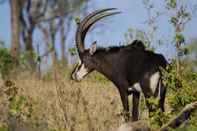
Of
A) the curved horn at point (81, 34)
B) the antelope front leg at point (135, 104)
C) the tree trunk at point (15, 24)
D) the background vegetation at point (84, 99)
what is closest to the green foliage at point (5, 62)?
the background vegetation at point (84, 99)

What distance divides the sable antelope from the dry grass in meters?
0.36

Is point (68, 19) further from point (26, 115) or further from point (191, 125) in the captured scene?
point (191, 125)

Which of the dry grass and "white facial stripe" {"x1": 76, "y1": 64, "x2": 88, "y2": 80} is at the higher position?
"white facial stripe" {"x1": 76, "y1": 64, "x2": 88, "y2": 80}

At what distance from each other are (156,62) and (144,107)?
657 mm

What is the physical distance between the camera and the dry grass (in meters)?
9.95

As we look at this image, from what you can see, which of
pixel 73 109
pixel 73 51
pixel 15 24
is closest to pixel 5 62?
pixel 73 109

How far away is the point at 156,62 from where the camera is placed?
10.1 metres

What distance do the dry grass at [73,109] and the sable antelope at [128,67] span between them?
364mm

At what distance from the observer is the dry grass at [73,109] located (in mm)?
9953

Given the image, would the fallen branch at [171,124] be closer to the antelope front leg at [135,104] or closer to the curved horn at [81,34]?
the antelope front leg at [135,104]

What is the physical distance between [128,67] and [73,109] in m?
1.05

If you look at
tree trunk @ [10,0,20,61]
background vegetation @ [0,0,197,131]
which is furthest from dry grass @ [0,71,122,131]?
tree trunk @ [10,0,20,61]

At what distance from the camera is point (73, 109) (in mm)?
10641

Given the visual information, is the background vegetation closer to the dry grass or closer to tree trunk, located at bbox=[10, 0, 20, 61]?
the dry grass
